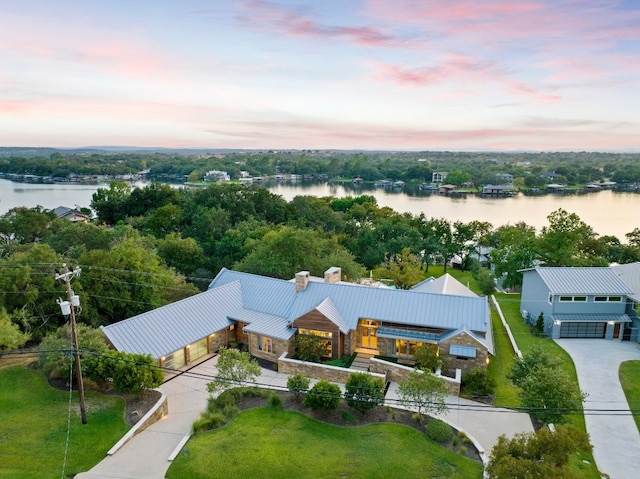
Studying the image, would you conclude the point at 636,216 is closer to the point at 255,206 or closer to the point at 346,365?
the point at 255,206

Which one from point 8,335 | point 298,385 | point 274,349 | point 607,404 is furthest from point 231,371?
point 607,404

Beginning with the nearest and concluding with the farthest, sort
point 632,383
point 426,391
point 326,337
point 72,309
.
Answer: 1. point 72,309
2. point 426,391
3. point 632,383
4. point 326,337

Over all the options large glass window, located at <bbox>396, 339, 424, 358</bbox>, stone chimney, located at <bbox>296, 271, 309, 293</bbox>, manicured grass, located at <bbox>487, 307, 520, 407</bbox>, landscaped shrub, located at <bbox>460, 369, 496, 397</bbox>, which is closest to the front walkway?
landscaped shrub, located at <bbox>460, 369, 496, 397</bbox>

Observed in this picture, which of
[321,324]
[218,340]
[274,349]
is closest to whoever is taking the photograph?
[321,324]

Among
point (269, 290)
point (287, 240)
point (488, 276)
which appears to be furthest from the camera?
point (488, 276)

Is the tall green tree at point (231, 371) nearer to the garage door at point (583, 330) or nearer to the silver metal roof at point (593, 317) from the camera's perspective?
the silver metal roof at point (593, 317)

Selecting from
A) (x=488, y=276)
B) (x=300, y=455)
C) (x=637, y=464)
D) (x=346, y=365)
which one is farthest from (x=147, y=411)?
(x=488, y=276)

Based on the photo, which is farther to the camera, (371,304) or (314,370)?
(371,304)

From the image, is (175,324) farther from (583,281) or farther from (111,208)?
(111,208)
